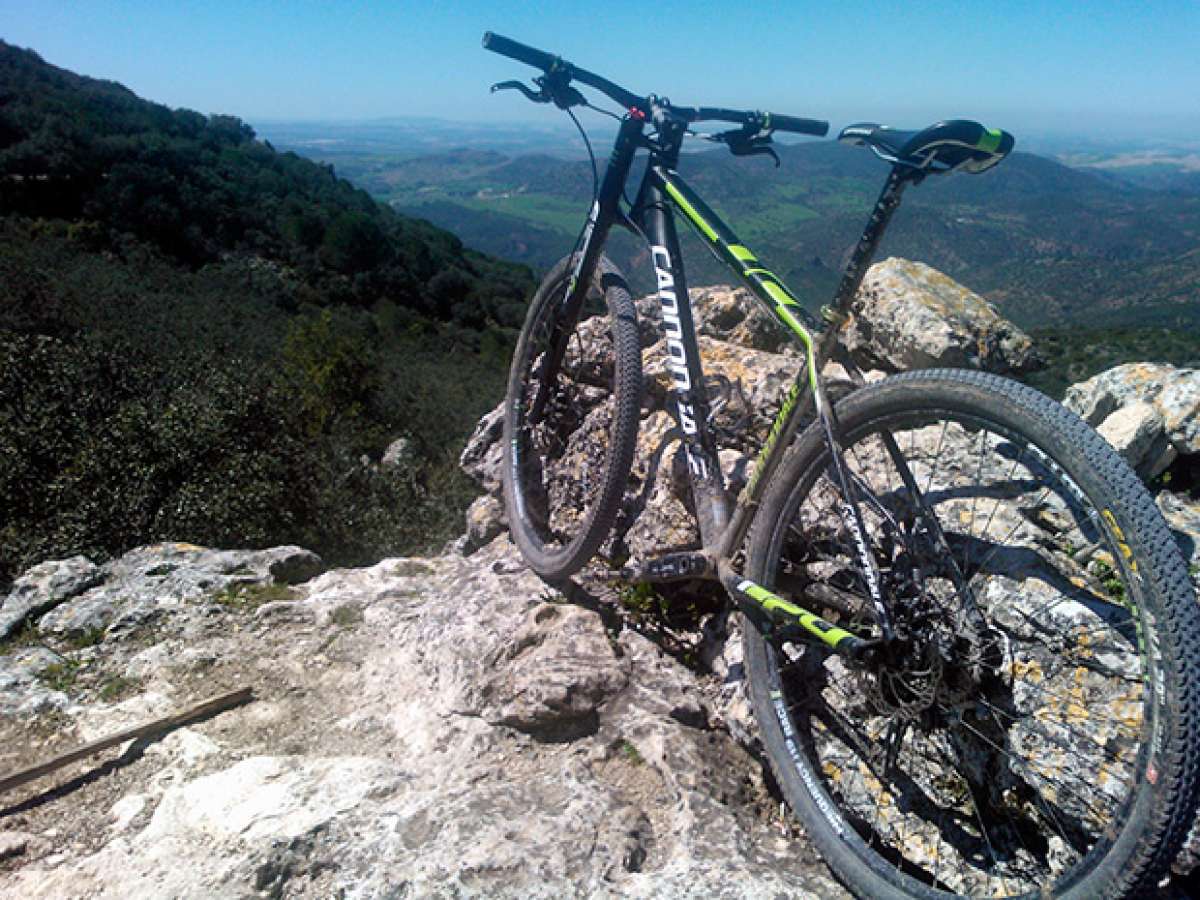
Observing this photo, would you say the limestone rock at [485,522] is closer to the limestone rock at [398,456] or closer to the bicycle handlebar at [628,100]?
the bicycle handlebar at [628,100]

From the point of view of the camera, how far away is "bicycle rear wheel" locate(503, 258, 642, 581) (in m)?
4.44

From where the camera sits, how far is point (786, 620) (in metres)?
2.74

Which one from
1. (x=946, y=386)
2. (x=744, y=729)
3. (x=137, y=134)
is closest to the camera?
(x=946, y=386)

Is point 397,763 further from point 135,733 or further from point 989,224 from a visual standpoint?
point 989,224

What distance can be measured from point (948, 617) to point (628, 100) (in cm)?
315

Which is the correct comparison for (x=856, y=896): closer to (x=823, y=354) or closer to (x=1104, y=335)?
(x=823, y=354)

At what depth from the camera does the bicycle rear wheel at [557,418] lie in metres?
4.44

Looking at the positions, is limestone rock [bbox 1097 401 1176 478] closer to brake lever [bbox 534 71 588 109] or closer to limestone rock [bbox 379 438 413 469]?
brake lever [bbox 534 71 588 109]

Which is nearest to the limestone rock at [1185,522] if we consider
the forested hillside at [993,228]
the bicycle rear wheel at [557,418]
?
the bicycle rear wheel at [557,418]

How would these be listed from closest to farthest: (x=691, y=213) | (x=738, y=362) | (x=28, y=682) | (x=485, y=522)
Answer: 1. (x=691, y=213)
2. (x=28, y=682)
3. (x=738, y=362)
4. (x=485, y=522)

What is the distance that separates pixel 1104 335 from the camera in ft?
96.3

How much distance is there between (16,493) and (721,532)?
1062cm

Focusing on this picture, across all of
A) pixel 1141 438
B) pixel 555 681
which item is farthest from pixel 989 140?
pixel 555 681

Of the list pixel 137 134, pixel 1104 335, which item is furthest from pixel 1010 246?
pixel 137 134
